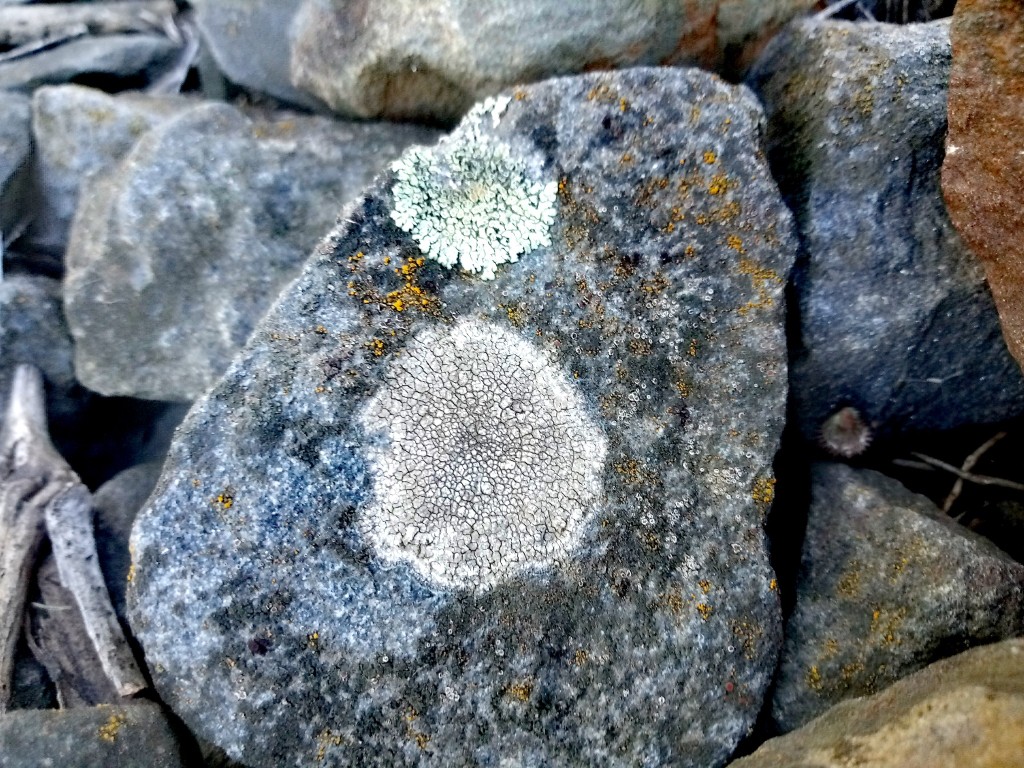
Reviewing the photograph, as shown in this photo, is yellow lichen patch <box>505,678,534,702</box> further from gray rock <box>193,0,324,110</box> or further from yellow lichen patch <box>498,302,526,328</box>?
gray rock <box>193,0,324,110</box>

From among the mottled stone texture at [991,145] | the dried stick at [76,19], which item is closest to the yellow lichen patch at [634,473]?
the mottled stone texture at [991,145]

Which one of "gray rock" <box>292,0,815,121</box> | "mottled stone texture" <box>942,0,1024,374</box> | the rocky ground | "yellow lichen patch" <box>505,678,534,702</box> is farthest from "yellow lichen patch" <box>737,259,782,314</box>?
"yellow lichen patch" <box>505,678,534,702</box>

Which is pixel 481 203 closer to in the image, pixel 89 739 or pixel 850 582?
pixel 850 582

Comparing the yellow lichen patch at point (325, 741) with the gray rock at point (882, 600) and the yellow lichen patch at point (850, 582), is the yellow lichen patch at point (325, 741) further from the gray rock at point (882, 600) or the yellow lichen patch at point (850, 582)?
the yellow lichen patch at point (850, 582)

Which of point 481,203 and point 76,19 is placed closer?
point 481,203

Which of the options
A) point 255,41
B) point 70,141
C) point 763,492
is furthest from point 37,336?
point 763,492

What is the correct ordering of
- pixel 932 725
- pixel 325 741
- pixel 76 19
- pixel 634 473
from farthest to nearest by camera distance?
pixel 76 19 < pixel 634 473 < pixel 325 741 < pixel 932 725

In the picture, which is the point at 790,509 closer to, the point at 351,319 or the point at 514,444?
the point at 514,444
